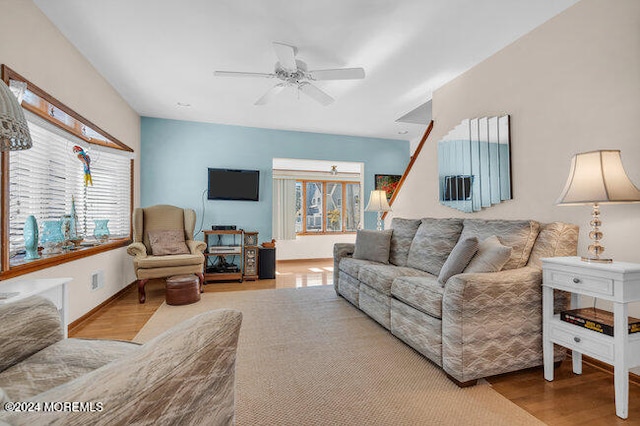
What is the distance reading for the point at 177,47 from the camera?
280 cm

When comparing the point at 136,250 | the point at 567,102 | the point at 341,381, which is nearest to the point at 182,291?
the point at 136,250

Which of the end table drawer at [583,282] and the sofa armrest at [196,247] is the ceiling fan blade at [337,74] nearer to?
the end table drawer at [583,282]

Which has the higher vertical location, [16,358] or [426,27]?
[426,27]

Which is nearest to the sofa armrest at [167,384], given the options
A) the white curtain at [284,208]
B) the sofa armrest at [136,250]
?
the sofa armrest at [136,250]

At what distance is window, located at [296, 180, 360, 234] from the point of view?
750cm

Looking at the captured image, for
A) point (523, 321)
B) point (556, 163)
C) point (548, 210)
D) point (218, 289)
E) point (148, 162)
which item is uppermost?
point (148, 162)

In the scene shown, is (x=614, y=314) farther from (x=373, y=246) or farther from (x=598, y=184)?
(x=373, y=246)

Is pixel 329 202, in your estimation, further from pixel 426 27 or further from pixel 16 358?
Result: pixel 16 358

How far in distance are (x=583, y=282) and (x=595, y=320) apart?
21cm

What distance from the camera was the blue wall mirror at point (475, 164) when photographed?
282cm

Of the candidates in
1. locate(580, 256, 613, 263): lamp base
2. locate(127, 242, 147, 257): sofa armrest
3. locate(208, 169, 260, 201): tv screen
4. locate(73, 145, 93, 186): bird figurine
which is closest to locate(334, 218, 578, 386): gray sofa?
locate(580, 256, 613, 263): lamp base

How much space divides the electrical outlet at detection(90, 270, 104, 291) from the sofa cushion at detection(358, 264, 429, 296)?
2.81 meters

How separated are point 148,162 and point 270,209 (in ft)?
6.83

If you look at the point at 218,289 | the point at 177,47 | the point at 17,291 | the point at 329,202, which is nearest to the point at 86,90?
the point at 177,47
